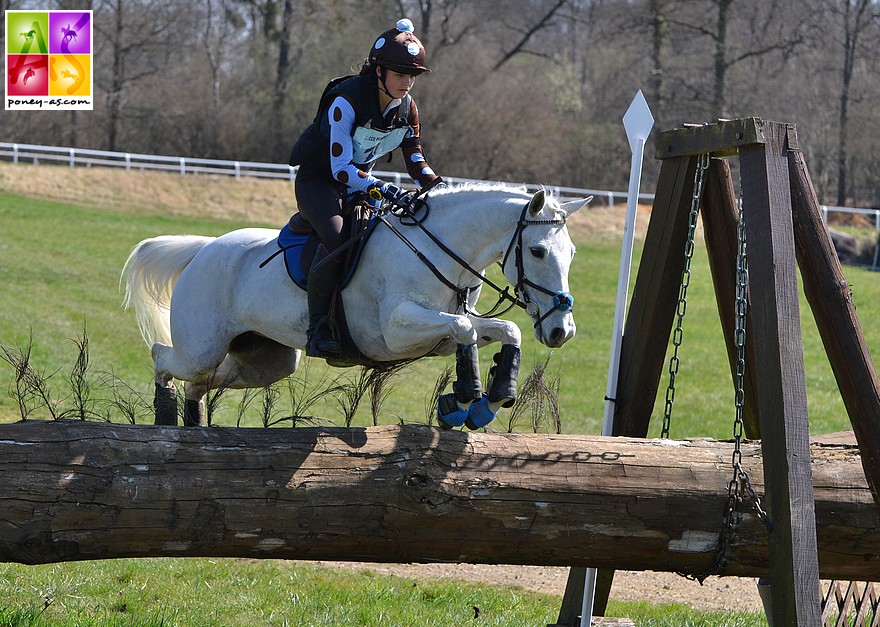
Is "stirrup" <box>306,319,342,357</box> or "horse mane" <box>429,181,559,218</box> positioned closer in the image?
"horse mane" <box>429,181,559,218</box>

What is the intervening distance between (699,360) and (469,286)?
38.3 feet

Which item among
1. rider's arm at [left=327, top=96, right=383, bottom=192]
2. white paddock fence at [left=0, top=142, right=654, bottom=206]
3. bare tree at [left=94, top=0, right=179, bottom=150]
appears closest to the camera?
rider's arm at [left=327, top=96, right=383, bottom=192]

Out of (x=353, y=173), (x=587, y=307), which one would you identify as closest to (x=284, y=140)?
(x=587, y=307)

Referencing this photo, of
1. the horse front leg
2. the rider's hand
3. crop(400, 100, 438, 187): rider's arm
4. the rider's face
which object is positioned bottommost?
the horse front leg

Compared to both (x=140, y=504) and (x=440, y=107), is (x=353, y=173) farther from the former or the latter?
(x=440, y=107)

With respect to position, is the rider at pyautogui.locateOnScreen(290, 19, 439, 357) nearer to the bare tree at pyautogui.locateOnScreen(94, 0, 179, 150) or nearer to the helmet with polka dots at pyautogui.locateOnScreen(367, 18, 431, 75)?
the helmet with polka dots at pyautogui.locateOnScreen(367, 18, 431, 75)

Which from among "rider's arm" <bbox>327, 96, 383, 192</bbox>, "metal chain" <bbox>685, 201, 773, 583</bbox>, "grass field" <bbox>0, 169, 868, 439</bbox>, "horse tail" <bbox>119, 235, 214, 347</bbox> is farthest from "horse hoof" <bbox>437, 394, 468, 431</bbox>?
"grass field" <bbox>0, 169, 868, 439</bbox>

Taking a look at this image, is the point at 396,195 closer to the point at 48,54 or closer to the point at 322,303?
the point at 322,303

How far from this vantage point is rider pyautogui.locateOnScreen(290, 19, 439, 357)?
5.11m

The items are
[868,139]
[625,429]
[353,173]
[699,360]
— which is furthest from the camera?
[868,139]

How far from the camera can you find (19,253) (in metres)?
20.2

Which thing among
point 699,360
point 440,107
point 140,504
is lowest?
point 699,360

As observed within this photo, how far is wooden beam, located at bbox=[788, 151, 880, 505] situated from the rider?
6.56ft

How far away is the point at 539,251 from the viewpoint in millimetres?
4793
